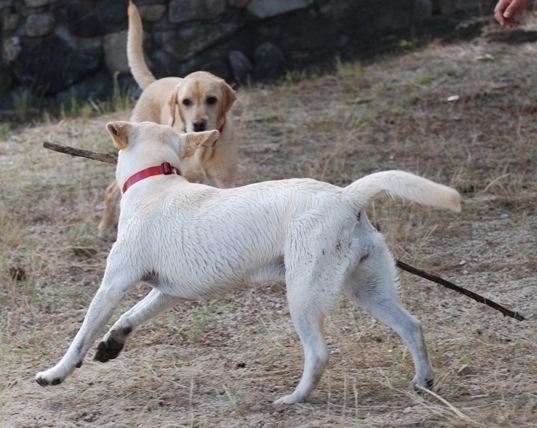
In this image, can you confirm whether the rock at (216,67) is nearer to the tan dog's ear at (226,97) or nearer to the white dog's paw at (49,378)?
the tan dog's ear at (226,97)

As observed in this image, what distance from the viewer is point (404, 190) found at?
10.2 feet

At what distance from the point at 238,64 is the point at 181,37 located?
0.64m

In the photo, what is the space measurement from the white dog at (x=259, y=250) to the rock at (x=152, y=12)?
16.7ft

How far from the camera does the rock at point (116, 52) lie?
8.54 metres

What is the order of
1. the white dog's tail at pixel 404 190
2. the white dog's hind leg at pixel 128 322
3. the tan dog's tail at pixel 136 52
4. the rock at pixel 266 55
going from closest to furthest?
the white dog's tail at pixel 404 190 < the white dog's hind leg at pixel 128 322 < the tan dog's tail at pixel 136 52 < the rock at pixel 266 55

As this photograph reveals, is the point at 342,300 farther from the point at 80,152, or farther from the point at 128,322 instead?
the point at 80,152

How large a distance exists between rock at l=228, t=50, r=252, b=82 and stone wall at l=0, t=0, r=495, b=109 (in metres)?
0.01

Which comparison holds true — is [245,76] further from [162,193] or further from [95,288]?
[162,193]

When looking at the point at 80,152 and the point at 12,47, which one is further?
the point at 12,47

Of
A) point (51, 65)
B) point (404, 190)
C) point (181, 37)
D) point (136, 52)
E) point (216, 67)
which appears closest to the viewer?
point (404, 190)

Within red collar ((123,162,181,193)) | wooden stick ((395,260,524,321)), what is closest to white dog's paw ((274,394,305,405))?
wooden stick ((395,260,524,321))

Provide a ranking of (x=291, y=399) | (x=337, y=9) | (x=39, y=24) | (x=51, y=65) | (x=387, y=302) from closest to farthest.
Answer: (x=291, y=399) < (x=387, y=302) < (x=39, y=24) < (x=51, y=65) < (x=337, y=9)

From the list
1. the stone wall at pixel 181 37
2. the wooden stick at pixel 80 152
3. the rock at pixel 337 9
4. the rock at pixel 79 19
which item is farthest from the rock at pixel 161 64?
the wooden stick at pixel 80 152

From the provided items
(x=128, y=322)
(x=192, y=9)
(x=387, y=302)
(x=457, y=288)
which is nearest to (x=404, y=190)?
(x=387, y=302)
